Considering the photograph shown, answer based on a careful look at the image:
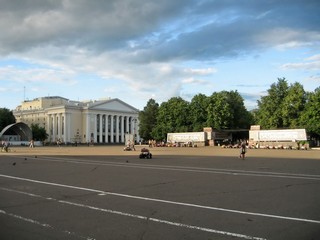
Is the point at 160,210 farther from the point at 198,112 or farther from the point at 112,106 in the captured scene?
the point at 112,106

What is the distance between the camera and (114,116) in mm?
179625

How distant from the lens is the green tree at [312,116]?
261 feet

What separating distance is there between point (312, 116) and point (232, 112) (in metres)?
25.7

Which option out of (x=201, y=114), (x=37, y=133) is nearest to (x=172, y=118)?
(x=201, y=114)

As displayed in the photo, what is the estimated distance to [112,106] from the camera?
17850 cm

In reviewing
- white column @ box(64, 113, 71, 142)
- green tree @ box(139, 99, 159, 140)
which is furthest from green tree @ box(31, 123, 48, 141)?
green tree @ box(139, 99, 159, 140)

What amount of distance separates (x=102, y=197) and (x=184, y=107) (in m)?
98.7

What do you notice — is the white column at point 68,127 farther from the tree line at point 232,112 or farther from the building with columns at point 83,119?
the tree line at point 232,112

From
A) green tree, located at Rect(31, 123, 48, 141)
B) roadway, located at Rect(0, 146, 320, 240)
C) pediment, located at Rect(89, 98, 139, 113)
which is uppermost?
pediment, located at Rect(89, 98, 139, 113)

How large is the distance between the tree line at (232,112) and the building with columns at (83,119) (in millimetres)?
47909

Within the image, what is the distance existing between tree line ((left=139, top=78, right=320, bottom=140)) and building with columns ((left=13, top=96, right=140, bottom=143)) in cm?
4791

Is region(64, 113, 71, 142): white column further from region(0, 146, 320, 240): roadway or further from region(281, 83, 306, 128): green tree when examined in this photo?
region(0, 146, 320, 240): roadway

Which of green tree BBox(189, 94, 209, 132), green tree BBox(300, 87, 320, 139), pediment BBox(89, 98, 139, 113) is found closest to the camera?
green tree BBox(300, 87, 320, 139)

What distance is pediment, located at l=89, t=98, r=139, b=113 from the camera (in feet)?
562
